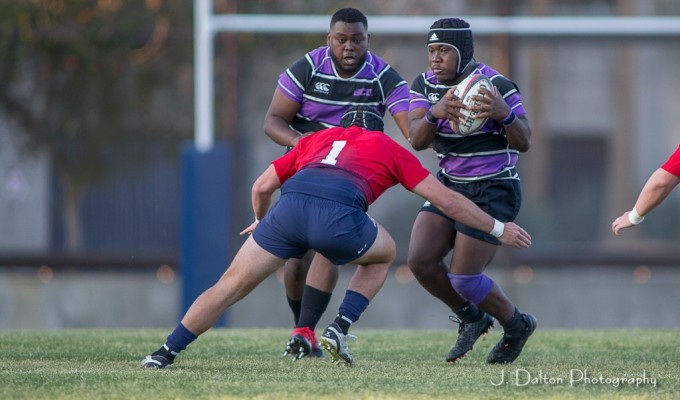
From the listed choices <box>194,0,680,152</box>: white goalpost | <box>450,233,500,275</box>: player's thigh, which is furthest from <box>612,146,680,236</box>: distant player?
<box>194,0,680,152</box>: white goalpost

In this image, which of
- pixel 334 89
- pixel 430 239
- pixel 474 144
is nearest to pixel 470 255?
pixel 430 239

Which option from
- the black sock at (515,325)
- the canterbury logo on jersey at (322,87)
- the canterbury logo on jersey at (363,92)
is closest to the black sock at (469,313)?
the black sock at (515,325)

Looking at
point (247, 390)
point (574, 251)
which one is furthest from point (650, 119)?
point (247, 390)

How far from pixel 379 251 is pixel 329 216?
42cm

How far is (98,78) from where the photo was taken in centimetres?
1584

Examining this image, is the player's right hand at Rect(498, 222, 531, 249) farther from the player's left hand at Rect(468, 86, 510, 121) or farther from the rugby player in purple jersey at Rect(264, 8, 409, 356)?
the rugby player in purple jersey at Rect(264, 8, 409, 356)

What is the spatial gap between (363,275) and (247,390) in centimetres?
126

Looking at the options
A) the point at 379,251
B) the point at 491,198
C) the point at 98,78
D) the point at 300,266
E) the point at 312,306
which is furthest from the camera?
the point at 98,78

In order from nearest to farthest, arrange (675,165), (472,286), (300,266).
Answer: (675,165) → (472,286) → (300,266)

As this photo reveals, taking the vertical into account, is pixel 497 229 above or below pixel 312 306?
above

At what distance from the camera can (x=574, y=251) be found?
1579cm

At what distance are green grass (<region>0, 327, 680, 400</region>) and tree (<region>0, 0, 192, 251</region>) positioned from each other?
611cm

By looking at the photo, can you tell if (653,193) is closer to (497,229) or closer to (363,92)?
(497,229)

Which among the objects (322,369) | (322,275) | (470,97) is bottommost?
(322,369)
